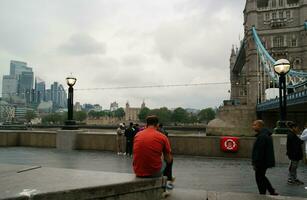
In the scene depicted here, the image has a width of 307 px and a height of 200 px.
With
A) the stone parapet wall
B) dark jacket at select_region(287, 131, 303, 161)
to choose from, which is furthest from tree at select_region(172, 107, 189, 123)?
dark jacket at select_region(287, 131, 303, 161)

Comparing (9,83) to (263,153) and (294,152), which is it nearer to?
(294,152)

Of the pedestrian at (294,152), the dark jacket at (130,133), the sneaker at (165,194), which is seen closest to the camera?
the sneaker at (165,194)

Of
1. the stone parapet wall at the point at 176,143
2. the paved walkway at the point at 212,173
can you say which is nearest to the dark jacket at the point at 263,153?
the paved walkway at the point at 212,173

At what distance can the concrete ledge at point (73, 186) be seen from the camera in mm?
4270

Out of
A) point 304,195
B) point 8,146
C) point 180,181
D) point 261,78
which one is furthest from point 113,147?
point 261,78

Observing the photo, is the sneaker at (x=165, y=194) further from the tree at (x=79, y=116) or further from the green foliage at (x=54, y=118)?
the tree at (x=79, y=116)

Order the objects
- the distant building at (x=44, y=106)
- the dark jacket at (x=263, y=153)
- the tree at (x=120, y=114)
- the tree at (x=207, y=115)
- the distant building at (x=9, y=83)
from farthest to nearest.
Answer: the tree at (x=120, y=114) < the tree at (x=207, y=115) < the distant building at (x=44, y=106) < the distant building at (x=9, y=83) < the dark jacket at (x=263, y=153)

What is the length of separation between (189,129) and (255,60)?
25.5 m

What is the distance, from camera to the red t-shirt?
531cm

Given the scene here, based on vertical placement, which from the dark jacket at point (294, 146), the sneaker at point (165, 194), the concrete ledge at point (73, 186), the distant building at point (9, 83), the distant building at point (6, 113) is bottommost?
the sneaker at point (165, 194)

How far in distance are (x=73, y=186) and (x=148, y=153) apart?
4.38 feet

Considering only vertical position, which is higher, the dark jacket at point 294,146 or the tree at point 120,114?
the tree at point 120,114

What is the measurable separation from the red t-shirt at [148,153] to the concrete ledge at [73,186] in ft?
0.56

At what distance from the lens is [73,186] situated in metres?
4.57
